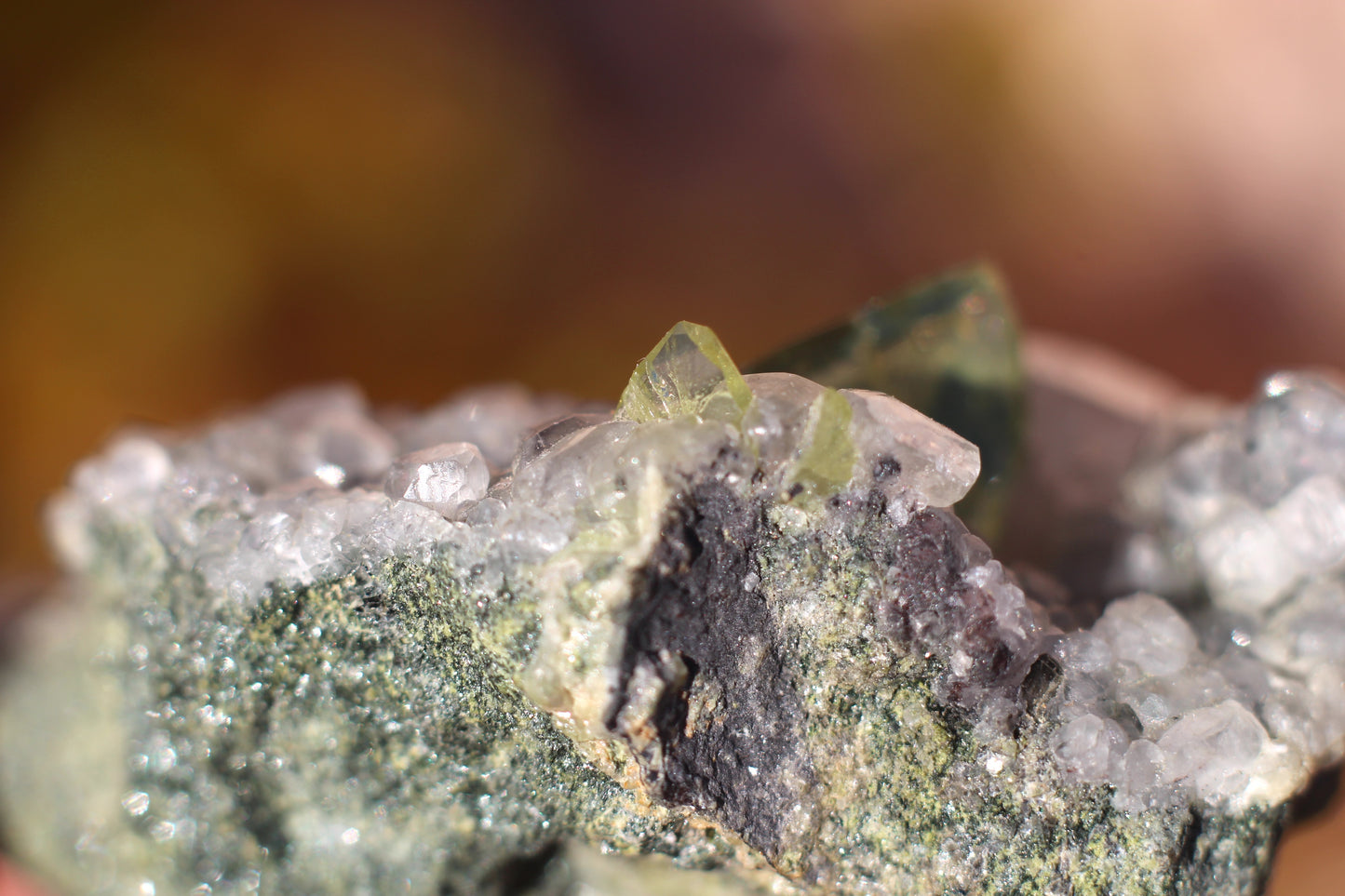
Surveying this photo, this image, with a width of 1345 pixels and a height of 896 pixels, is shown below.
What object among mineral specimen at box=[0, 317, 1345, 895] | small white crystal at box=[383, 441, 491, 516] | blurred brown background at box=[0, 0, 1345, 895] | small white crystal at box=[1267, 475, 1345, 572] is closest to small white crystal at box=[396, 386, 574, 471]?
mineral specimen at box=[0, 317, 1345, 895]

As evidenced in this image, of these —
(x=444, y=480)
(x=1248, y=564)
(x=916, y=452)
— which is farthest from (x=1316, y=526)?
(x=444, y=480)

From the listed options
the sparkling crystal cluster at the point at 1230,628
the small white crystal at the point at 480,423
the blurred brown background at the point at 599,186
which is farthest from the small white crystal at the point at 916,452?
the blurred brown background at the point at 599,186

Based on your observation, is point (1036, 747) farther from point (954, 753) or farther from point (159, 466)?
point (159, 466)

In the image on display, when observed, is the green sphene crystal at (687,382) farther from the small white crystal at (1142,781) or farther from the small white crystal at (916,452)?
the small white crystal at (1142,781)

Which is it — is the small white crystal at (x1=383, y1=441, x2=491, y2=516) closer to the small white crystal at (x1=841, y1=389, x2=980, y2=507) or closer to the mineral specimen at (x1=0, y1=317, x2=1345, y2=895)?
the mineral specimen at (x1=0, y1=317, x2=1345, y2=895)

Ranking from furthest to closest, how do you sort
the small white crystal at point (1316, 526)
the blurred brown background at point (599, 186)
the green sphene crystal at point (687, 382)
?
the blurred brown background at point (599, 186)
the small white crystal at point (1316, 526)
the green sphene crystal at point (687, 382)

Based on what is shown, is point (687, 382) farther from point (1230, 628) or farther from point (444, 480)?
point (1230, 628)
